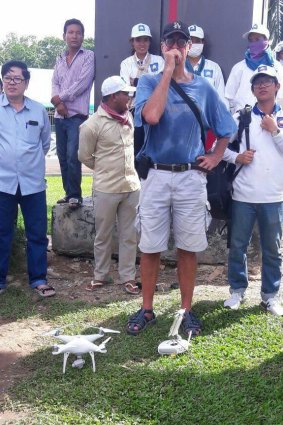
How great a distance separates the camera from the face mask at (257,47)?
6062 mm

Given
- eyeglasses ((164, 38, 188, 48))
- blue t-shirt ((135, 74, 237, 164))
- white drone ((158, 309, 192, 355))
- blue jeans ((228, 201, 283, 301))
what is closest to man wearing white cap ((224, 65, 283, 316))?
blue jeans ((228, 201, 283, 301))

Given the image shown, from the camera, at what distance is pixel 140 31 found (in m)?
6.62

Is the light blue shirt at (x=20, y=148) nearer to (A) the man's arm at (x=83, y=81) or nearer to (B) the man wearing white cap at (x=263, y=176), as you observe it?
(A) the man's arm at (x=83, y=81)

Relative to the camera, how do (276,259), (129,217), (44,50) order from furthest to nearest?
1. (44,50)
2. (129,217)
3. (276,259)

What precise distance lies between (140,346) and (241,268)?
1174 mm

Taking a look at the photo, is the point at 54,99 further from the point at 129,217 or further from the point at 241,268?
the point at 241,268

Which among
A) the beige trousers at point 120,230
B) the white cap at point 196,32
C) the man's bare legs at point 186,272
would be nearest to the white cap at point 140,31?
the white cap at point 196,32

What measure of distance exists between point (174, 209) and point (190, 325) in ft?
2.80

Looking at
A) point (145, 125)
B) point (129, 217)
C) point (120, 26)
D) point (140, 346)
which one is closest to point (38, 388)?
point (140, 346)

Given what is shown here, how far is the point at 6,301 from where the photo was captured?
5.45 meters

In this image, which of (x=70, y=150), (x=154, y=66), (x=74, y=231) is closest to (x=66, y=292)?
(x=74, y=231)

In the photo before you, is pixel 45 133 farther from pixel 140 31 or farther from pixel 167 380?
pixel 167 380

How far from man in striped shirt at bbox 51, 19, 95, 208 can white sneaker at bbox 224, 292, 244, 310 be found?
2424 mm

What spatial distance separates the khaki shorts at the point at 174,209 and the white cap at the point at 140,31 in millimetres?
2739
